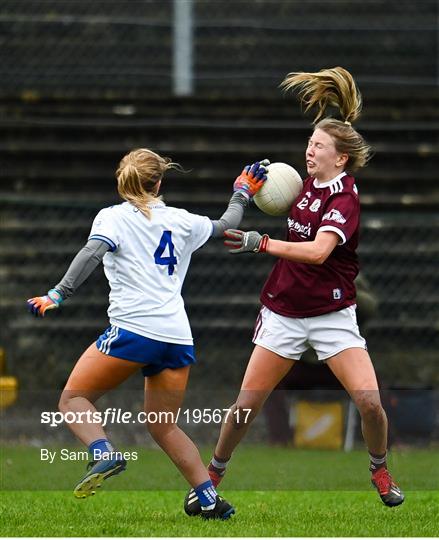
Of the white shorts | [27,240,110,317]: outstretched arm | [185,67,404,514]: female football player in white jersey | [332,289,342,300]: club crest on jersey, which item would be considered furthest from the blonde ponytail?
[27,240,110,317]: outstretched arm

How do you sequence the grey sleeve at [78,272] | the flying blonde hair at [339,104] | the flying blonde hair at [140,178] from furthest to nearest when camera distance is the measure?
1. the flying blonde hair at [339,104]
2. the flying blonde hair at [140,178]
3. the grey sleeve at [78,272]

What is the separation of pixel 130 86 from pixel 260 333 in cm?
652

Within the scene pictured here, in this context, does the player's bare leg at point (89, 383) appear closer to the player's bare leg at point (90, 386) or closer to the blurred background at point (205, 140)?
the player's bare leg at point (90, 386)

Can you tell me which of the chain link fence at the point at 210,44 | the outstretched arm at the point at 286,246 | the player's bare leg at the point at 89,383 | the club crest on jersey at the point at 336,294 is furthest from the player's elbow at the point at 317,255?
the chain link fence at the point at 210,44

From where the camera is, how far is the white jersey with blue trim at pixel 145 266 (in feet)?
20.4

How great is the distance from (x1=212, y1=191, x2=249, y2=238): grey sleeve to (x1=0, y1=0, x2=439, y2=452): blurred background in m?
3.67

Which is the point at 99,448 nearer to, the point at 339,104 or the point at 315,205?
the point at 315,205

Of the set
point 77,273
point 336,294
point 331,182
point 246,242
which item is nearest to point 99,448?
point 77,273

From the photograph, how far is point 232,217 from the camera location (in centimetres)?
652

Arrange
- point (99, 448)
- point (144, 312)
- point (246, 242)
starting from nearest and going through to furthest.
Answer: point (99, 448) → point (144, 312) → point (246, 242)

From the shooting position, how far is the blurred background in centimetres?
1132

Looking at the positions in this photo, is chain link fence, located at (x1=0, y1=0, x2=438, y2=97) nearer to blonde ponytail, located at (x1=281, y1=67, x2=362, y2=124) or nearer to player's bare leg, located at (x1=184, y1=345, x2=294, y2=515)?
blonde ponytail, located at (x1=281, y1=67, x2=362, y2=124)

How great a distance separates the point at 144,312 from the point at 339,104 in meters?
1.49

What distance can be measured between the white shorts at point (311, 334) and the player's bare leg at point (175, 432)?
1.66 feet
